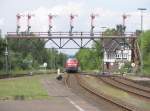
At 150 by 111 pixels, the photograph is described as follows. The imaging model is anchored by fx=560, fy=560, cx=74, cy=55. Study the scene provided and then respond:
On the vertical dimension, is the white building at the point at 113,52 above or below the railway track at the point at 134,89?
above

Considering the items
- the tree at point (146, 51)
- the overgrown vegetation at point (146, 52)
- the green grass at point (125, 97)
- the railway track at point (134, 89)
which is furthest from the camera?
the tree at point (146, 51)

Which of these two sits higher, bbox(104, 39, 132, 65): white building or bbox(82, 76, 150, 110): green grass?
bbox(104, 39, 132, 65): white building

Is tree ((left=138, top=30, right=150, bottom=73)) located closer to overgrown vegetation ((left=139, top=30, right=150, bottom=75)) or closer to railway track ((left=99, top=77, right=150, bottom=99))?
overgrown vegetation ((left=139, top=30, right=150, bottom=75))

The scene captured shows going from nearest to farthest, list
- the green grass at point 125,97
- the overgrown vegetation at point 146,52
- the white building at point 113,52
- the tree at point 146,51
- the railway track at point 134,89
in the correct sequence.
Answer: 1. the green grass at point 125,97
2. the railway track at point 134,89
3. the overgrown vegetation at point 146,52
4. the tree at point 146,51
5. the white building at point 113,52

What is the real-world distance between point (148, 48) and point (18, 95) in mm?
71267

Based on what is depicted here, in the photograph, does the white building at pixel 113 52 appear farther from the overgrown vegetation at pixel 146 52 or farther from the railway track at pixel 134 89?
the railway track at pixel 134 89

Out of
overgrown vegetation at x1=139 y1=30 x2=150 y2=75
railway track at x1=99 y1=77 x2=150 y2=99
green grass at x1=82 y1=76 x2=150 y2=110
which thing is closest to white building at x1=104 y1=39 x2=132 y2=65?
overgrown vegetation at x1=139 y1=30 x2=150 y2=75

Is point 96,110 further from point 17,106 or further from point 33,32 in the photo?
point 33,32

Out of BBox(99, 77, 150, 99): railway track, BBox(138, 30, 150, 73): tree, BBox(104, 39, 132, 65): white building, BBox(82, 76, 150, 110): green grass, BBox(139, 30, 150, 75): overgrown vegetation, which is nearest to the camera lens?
BBox(82, 76, 150, 110): green grass

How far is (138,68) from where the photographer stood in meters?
86.9

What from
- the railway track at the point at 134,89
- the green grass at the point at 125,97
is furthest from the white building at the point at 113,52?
the green grass at the point at 125,97

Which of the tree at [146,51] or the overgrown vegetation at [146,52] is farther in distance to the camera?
the tree at [146,51]

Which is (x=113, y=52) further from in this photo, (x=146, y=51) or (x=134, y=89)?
(x=134, y=89)

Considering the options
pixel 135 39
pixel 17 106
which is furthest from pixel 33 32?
pixel 17 106
